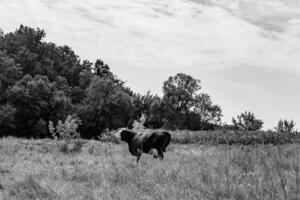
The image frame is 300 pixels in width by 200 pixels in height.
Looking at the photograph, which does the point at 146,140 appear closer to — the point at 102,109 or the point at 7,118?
the point at 7,118

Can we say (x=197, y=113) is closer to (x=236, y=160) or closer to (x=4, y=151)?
(x=4, y=151)

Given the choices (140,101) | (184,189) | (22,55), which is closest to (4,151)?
(184,189)

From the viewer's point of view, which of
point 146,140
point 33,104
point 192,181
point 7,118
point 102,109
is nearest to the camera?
point 192,181

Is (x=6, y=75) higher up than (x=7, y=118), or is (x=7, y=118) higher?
(x=6, y=75)

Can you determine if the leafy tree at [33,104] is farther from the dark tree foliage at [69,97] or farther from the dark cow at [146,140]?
the dark cow at [146,140]

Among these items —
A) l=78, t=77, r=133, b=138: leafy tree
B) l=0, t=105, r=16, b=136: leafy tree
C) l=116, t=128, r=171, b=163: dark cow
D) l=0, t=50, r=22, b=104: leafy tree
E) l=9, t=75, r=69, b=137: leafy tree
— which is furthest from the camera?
l=78, t=77, r=133, b=138: leafy tree

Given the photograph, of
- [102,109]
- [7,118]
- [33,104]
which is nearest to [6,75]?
[33,104]

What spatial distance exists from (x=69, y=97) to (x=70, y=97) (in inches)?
84.2

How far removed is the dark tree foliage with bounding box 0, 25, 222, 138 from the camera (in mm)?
55969

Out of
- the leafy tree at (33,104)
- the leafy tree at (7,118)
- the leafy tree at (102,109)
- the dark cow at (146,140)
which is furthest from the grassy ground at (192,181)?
the leafy tree at (102,109)

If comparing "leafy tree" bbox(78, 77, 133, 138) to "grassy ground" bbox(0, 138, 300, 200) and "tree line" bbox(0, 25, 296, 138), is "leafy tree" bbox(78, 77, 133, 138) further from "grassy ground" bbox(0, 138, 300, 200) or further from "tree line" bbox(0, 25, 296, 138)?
"grassy ground" bbox(0, 138, 300, 200)

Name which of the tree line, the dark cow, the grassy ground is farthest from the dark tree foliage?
the grassy ground

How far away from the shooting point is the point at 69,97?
67.0 m

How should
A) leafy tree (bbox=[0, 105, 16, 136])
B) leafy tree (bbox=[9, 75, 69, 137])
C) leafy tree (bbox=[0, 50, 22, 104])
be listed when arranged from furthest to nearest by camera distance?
leafy tree (bbox=[0, 50, 22, 104]), leafy tree (bbox=[9, 75, 69, 137]), leafy tree (bbox=[0, 105, 16, 136])
